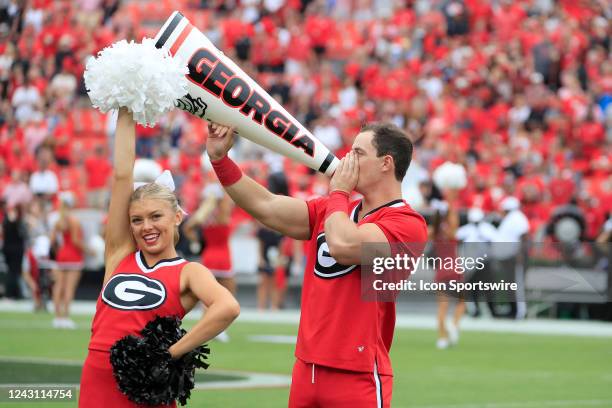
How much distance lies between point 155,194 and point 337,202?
2.43 feet

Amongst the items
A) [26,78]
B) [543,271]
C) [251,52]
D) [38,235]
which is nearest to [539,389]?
[543,271]

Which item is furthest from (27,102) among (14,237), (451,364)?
(451,364)

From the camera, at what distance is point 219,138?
17.2 feet

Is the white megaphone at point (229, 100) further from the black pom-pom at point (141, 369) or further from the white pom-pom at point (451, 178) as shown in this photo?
the white pom-pom at point (451, 178)

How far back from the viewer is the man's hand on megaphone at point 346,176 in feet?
16.4

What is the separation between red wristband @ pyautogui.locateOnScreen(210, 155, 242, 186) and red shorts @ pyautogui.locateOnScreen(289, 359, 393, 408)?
92 cm

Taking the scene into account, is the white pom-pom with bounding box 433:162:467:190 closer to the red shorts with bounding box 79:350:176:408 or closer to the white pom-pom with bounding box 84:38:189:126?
the white pom-pom with bounding box 84:38:189:126

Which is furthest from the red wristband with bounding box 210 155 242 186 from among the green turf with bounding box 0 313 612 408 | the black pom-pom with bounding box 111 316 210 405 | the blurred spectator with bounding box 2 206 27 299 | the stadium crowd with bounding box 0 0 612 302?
the blurred spectator with bounding box 2 206 27 299

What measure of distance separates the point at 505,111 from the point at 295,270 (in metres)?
5.08

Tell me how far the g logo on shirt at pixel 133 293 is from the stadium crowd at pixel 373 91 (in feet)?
43.1

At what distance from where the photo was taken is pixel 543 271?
16.1 m

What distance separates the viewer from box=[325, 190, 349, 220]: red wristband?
495 cm

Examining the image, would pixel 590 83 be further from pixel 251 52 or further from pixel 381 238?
pixel 381 238

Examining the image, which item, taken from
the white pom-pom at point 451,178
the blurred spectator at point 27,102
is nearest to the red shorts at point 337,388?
the white pom-pom at point 451,178
